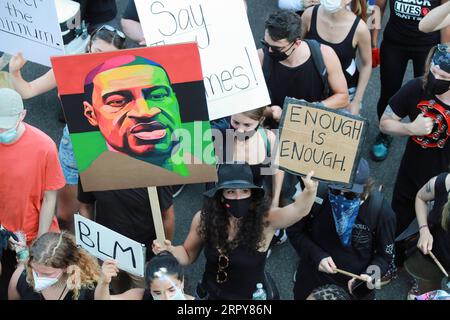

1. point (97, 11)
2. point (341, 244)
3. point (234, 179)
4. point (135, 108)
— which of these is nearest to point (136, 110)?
point (135, 108)

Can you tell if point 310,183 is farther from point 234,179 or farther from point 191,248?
point 191,248

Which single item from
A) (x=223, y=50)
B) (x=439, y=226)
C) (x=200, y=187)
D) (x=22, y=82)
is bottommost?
(x=200, y=187)

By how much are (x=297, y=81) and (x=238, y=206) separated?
4.20ft

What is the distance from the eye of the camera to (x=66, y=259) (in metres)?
3.58

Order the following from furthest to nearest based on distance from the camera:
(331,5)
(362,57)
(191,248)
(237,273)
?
(362,57) < (331,5) < (191,248) < (237,273)

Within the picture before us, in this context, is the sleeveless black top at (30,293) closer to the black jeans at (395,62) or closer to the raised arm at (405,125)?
the raised arm at (405,125)

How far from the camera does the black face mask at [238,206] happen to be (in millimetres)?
3666

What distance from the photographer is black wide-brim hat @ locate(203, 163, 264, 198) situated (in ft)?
11.8

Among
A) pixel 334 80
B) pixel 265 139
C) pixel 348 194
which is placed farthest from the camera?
pixel 334 80

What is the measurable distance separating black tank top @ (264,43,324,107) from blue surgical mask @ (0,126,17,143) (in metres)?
1.69

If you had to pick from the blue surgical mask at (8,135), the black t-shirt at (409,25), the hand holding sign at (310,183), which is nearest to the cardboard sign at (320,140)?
the hand holding sign at (310,183)

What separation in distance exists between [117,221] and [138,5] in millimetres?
1228
